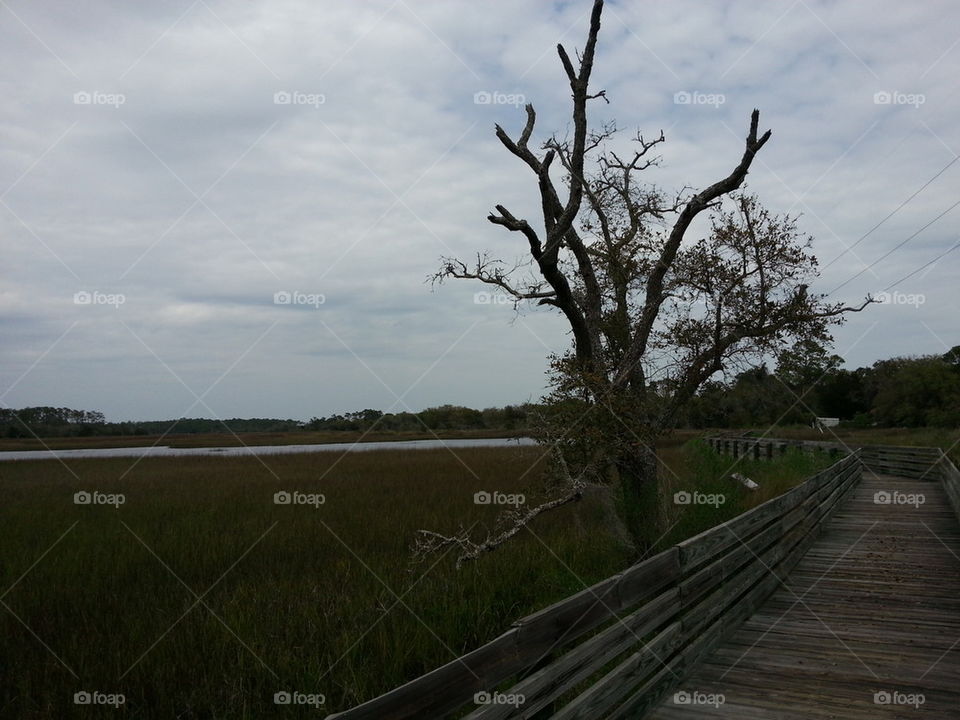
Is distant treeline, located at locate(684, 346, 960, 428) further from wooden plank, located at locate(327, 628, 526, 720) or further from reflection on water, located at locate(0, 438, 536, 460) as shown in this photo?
wooden plank, located at locate(327, 628, 526, 720)

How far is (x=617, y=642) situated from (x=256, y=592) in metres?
5.65

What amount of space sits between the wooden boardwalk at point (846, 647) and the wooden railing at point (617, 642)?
24 centimetres

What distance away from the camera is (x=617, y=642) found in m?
4.76

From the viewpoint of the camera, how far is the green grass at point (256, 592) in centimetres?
633

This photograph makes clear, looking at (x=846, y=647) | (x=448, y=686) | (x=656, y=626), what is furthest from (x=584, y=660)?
(x=846, y=647)

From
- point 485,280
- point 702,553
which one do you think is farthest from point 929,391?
point 702,553

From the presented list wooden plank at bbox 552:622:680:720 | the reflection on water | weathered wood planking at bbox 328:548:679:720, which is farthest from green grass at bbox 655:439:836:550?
the reflection on water

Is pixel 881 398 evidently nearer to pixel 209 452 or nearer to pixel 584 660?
pixel 209 452

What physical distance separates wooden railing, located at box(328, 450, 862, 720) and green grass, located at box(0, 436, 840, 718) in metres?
1.68

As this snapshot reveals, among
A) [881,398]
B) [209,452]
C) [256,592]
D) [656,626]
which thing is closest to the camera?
[656,626]

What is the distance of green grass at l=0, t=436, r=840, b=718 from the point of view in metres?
6.33

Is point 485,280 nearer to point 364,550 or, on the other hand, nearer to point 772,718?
point 364,550

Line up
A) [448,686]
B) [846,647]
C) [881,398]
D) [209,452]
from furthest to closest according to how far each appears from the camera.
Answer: [881,398] → [209,452] → [846,647] → [448,686]

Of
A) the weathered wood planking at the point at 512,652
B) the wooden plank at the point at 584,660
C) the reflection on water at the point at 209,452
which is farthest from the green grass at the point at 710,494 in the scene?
the reflection on water at the point at 209,452
